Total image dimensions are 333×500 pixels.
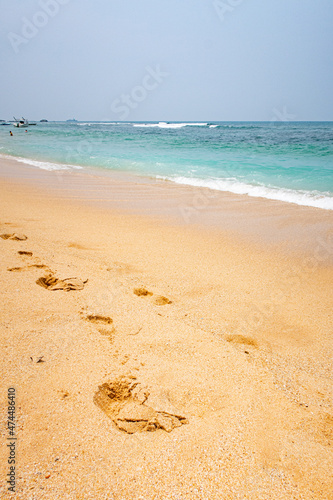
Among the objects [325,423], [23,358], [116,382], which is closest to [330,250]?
[325,423]

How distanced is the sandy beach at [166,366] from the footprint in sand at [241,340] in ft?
0.05

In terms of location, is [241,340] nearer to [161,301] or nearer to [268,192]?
[161,301]

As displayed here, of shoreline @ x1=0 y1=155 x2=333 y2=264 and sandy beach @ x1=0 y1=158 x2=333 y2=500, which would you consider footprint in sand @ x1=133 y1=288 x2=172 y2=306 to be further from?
shoreline @ x1=0 y1=155 x2=333 y2=264

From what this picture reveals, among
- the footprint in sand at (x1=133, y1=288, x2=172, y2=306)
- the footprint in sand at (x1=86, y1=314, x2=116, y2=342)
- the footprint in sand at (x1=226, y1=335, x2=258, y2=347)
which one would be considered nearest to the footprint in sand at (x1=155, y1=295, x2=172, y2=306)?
the footprint in sand at (x1=133, y1=288, x2=172, y2=306)

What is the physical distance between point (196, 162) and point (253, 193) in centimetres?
599

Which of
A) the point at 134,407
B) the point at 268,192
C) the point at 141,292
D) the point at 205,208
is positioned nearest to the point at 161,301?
the point at 141,292

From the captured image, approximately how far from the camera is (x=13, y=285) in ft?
8.07

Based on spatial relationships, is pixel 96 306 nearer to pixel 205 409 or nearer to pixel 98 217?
pixel 205 409

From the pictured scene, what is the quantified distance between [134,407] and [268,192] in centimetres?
666

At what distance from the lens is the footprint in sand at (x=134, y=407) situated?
4.69 ft

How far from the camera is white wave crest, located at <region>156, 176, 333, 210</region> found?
247 inches

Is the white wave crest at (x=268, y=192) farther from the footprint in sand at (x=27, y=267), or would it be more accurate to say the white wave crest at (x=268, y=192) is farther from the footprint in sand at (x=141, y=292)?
the footprint in sand at (x=27, y=267)

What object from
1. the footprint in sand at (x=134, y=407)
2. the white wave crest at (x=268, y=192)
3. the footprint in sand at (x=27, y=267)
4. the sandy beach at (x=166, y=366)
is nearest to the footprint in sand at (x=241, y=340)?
the sandy beach at (x=166, y=366)

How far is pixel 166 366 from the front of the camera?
1786mm
